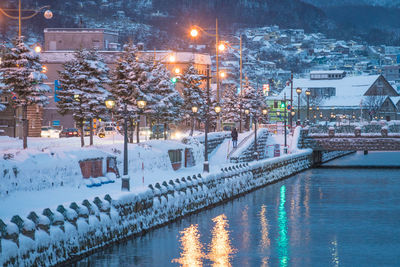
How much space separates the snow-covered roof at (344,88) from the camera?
179 metres

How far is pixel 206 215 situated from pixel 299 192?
1859cm

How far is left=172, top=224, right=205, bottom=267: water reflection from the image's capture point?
2570 centimetres

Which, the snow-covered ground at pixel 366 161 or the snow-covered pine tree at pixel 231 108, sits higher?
the snow-covered pine tree at pixel 231 108

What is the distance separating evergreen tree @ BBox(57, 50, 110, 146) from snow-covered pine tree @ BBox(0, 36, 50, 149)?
22.6ft

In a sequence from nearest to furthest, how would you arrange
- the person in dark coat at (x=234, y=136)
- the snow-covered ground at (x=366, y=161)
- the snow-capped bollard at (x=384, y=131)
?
the person in dark coat at (x=234, y=136) → the snow-capped bollard at (x=384, y=131) → the snow-covered ground at (x=366, y=161)

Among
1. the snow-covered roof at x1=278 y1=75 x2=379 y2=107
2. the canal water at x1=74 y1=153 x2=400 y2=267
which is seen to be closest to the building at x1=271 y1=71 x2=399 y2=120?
the snow-covered roof at x1=278 y1=75 x2=379 y2=107

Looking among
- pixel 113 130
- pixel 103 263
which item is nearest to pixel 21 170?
pixel 103 263

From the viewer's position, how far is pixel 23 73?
2021 inches

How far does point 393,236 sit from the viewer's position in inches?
1302

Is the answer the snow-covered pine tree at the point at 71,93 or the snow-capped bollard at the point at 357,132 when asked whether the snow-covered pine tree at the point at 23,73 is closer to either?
the snow-covered pine tree at the point at 71,93

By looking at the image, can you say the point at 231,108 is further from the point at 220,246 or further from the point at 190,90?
the point at 220,246

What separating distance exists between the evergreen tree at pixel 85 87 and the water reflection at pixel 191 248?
27151 millimetres

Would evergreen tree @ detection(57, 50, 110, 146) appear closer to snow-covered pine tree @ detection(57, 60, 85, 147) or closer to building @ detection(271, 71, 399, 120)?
snow-covered pine tree @ detection(57, 60, 85, 147)

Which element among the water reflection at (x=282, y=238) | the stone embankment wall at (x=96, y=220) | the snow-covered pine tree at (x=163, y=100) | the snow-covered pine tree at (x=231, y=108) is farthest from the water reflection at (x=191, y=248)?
the snow-covered pine tree at (x=231, y=108)
